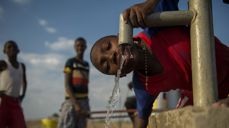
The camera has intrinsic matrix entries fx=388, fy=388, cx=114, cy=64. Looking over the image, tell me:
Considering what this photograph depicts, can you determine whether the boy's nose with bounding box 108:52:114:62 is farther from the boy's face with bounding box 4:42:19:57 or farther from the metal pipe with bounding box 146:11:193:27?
the boy's face with bounding box 4:42:19:57

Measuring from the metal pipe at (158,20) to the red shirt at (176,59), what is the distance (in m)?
0.46

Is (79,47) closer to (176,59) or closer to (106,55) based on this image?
(106,55)

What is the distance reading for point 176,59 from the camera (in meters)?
2.18

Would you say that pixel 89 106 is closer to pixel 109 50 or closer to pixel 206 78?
pixel 109 50

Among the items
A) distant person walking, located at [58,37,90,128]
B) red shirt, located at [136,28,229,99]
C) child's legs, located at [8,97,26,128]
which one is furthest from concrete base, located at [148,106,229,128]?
child's legs, located at [8,97,26,128]

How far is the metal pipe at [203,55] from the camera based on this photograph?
1.64 metres

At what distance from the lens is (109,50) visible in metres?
2.32

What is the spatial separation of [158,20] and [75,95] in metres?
4.54

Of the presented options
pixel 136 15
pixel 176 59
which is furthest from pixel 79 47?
pixel 136 15

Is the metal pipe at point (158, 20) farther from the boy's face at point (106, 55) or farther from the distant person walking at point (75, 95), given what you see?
the distant person walking at point (75, 95)

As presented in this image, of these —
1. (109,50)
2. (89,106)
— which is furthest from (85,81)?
(109,50)

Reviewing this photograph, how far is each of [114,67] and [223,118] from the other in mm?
891

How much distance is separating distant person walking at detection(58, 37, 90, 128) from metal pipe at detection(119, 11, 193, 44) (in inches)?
174

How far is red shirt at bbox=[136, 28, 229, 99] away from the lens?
2.16 meters
